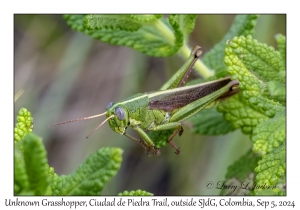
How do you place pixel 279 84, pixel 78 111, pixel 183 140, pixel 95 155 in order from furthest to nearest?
pixel 78 111, pixel 183 140, pixel 279 84, pixel 95 155

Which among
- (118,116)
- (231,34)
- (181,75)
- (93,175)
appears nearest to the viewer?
(93,175)

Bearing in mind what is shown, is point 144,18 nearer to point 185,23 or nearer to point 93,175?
point 185,23

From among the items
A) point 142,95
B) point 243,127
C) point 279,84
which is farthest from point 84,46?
point 279,84

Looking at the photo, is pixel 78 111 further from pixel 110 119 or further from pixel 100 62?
pixel 110 119

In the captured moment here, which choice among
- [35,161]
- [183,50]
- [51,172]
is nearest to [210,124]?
[183,50]

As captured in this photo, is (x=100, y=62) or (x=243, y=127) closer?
(x=243, y=127)

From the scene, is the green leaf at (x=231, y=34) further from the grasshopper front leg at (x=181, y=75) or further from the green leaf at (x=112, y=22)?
the green leaf at (x=112, y=22)

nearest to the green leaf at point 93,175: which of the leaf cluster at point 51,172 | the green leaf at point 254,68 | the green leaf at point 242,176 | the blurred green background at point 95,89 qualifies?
the leaf cluster at point 51,172
